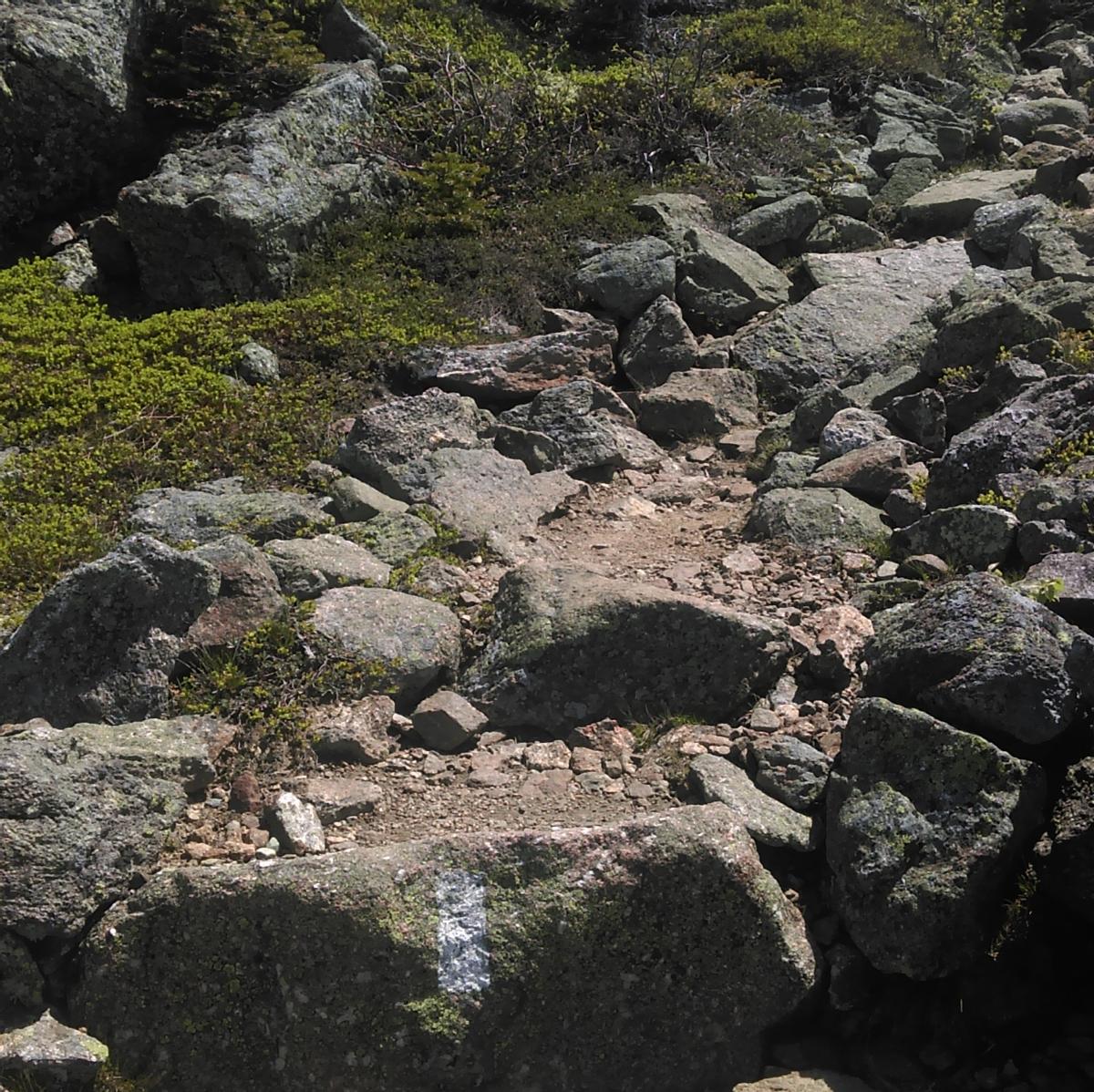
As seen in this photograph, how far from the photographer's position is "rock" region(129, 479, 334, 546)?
7.34 meters

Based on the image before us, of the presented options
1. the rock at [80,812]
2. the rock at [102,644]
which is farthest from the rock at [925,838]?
the rock at [102,644]

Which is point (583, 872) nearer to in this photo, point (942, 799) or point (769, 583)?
point (942, 799)

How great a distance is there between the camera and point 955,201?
12656mm

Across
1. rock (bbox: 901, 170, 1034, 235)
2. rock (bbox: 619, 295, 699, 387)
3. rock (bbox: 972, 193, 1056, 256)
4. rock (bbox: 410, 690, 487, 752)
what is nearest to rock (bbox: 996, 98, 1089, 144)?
rock (bbox: 901, 170, 1034, 235)

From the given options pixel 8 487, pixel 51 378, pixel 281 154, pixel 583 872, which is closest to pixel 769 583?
pixel 583 872

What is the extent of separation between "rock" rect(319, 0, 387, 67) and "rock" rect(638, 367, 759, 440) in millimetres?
6905

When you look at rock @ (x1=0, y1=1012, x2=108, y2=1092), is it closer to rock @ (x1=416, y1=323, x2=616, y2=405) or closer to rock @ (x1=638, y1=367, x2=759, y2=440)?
rock @ (x1=416, y1=323, x2=616, y2=405)

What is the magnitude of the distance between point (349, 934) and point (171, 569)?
7.52 ft

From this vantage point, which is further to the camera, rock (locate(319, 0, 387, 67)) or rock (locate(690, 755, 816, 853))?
rock (locate(319, 0, 387, 67))

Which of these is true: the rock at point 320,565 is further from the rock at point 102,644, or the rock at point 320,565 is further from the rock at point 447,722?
the rock at point 447,722

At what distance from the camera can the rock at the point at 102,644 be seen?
562cm

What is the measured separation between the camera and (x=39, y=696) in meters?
5.62

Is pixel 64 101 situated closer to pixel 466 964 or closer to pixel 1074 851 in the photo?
pixel 466 964

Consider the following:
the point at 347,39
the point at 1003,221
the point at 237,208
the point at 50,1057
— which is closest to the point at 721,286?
the point at 1003,221
